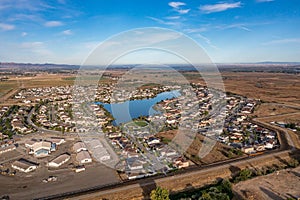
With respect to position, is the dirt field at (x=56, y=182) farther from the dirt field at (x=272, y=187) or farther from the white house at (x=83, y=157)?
the dirt field at (x=272, y=187)

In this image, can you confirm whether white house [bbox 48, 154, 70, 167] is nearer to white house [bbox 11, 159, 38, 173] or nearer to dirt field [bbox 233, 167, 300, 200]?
white house [bbox 11, 159, 38, 173]

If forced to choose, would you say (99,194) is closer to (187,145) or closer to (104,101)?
(187,145)

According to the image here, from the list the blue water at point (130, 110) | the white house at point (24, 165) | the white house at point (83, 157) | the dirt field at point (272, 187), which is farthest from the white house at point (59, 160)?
the dirt field at point (272, 187)

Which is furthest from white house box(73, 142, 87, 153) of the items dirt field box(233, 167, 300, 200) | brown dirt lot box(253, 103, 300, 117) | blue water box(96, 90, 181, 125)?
brown dirt lot box(253, 103, 300, 117)

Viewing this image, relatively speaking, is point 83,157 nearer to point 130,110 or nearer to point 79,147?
point 79,147

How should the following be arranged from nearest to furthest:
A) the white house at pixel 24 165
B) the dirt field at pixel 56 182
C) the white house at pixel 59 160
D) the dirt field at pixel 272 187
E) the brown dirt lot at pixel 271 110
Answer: the dirt field at pixel 272 187 < the dirt field at pixel 56 182 < the white house at pixel 24 165 < the white house at pixel 59 160 < the brown dirt lot at pixel 271 110

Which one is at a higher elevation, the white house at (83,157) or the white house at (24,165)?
the white house at (83,157)

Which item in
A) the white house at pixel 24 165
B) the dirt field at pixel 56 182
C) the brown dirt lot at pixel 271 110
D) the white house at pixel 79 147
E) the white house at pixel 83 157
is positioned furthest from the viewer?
the brown dirt lot at pixel 271 110

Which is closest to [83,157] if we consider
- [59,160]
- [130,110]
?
[59,160]

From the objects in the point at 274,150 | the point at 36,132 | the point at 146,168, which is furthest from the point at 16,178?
the point at 274,150

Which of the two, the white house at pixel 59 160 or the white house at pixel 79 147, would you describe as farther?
the white house at pixel 79 147
